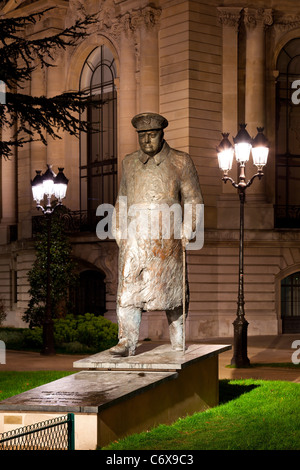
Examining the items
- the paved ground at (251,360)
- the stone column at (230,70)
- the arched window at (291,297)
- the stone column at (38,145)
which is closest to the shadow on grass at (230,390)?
the paved ground at (251,360)

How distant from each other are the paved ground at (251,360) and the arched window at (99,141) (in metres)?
9.39

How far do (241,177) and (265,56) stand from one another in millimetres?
15161

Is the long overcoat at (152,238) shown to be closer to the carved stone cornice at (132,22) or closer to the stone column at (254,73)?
the stone column at (254,73)

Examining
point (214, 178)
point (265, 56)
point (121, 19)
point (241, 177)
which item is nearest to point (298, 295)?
point (214, 178)

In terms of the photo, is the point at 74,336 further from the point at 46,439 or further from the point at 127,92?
the point at 46,439

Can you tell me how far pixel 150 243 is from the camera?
36.4 ft

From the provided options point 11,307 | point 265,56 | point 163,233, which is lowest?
point 11,307

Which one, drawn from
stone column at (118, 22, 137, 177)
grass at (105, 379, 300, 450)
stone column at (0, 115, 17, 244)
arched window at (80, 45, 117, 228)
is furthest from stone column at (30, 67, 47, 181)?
grass at (105, 379, 300, 450)

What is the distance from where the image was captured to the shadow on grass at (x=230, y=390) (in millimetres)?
13330

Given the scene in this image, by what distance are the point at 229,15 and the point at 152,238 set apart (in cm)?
2317

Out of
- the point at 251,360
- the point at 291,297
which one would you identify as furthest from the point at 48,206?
the point at 291,297

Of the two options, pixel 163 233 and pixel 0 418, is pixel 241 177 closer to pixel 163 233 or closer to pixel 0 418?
pixel 163 233

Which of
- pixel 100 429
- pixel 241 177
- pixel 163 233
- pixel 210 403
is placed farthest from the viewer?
pixel 241 177

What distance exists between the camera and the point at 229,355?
930 inches
